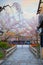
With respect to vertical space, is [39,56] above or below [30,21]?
below

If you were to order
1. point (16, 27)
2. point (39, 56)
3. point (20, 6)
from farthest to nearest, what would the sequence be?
point (16, 27) < point (20, 6) < point (39, 56)

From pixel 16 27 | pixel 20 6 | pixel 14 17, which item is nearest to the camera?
pixel 20 6

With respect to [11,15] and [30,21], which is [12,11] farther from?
[30,21]

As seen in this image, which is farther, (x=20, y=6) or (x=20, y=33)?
(x=20, y=33)

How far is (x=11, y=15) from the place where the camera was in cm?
3250

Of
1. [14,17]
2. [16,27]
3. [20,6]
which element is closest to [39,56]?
[20,6]

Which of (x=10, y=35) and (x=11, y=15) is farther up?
(x=11, y=15)

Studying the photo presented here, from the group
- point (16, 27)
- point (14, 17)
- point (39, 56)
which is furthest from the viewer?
point (16, 27)

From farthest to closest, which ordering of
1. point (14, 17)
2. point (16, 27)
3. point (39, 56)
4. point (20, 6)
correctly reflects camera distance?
point (16, 27) → point (14, 17) → point (20, 6) → point (39, 56)

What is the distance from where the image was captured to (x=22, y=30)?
35.9m

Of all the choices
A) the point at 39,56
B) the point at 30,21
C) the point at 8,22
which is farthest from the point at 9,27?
the point at 39,56

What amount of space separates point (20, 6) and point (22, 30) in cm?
680

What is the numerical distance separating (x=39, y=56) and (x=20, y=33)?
1919 cm

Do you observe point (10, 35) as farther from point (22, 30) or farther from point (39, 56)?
point (39, 56)
